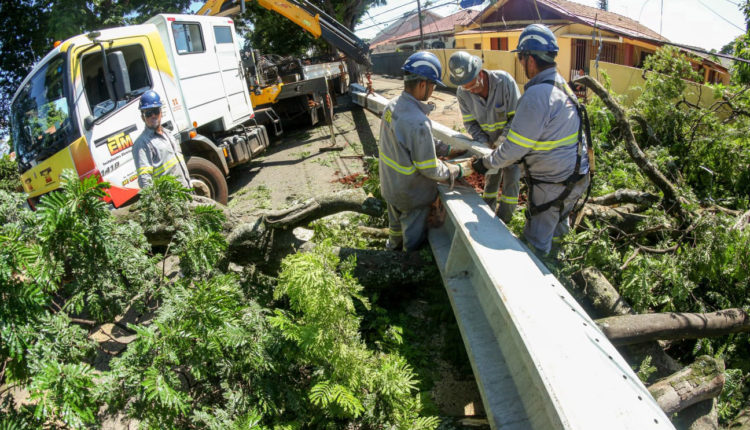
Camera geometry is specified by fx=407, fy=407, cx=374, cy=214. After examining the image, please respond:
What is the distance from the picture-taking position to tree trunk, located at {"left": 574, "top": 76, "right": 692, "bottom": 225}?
11.9 ft

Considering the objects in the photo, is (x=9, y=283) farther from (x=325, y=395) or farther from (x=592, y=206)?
(x=592, y=206)

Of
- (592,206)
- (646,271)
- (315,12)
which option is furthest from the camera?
(315,12)

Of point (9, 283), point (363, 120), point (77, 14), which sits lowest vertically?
point (363, 120)

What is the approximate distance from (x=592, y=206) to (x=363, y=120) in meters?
8.68

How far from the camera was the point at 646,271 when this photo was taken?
9.42 feet

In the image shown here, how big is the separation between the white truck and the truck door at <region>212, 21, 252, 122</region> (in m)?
0.76

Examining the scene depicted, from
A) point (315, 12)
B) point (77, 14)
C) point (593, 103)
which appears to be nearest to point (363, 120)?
point (315, 12)

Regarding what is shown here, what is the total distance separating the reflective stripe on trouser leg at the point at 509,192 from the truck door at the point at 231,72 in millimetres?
5932

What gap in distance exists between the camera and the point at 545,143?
3090 mm

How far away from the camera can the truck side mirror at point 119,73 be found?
502 centimetres

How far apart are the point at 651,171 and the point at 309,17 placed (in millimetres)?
8510

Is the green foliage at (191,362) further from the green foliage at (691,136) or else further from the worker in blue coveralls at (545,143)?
the green foliage at (691,136)

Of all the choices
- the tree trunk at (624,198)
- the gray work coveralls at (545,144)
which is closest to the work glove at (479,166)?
the gray work coveralls at (545,144)

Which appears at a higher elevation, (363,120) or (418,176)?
(418,176)
